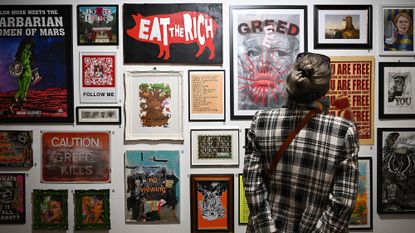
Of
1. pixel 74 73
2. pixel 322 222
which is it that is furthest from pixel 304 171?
pixel 74 73

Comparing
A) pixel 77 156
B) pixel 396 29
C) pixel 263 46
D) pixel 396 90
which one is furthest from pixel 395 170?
pixel 77 156

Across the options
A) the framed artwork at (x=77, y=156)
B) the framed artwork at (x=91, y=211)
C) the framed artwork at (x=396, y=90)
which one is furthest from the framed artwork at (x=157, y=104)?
the framed artwork at (x=396, y=90)

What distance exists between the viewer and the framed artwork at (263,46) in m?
2.37

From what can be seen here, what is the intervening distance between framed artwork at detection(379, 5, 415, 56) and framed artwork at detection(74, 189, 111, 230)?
7.48ft

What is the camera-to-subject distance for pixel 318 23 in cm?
238

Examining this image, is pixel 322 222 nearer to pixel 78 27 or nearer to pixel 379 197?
pixel 379 197

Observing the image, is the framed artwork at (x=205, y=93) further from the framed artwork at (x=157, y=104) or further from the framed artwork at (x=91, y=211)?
the framed artwork at (x=91, y=211)

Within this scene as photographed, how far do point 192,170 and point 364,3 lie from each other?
1.72 meters

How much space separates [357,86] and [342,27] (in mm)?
435

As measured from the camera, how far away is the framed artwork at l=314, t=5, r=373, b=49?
7.81ft

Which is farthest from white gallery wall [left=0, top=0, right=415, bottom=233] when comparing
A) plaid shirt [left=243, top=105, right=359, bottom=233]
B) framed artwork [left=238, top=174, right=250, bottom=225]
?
plaid shirt [left=243, top=105, right=359, bottom=233]

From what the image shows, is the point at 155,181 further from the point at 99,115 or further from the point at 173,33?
the point at 173,33

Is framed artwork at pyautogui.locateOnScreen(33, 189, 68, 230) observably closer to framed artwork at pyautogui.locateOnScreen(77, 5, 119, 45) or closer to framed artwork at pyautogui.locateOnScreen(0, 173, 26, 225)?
framed artwork at pyautogui.locateOnScreen(0, 173, 26, 225)

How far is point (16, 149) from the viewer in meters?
2.43
